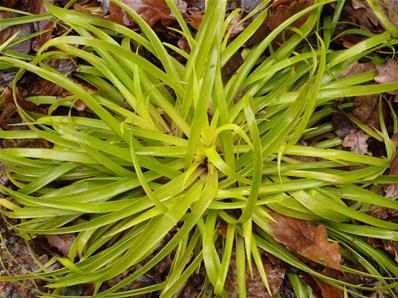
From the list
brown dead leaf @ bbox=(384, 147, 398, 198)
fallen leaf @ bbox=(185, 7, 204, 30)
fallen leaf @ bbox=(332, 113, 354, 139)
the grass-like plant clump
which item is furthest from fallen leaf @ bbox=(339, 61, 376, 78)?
fallen leaf @ bbox=(185, 7, 204, 30)

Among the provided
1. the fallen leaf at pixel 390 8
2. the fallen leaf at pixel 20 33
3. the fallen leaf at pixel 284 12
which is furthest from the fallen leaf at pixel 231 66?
the fallen leaf at pixel 20 33

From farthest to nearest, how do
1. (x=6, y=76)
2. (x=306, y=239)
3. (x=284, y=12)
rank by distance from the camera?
1. (x=6, y=76)
2. (x=284, y=12)
3. (x=306, y=239)

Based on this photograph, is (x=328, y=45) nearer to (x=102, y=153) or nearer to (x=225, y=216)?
(x=225, y=216)

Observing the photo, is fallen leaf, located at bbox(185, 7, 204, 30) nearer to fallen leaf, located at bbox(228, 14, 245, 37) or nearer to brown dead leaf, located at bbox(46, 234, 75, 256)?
fallen leaf, located at bbox(228, 14, 245, 37)

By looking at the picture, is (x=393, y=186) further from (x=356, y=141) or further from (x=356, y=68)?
(x=356, y=68)

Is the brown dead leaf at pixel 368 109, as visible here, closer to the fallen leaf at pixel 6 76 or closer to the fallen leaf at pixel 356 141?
the fallen leaf at pixel 356 141

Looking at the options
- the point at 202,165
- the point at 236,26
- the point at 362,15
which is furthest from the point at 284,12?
the point at 202,165

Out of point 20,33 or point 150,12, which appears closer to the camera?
point 150,12
